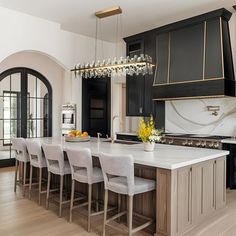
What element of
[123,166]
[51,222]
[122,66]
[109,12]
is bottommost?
[51,222]

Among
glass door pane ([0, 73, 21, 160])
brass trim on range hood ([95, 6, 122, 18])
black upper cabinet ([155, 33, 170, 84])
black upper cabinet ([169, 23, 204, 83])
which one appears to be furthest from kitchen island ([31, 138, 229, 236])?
glass door pane ([0, 73, 21, 160])

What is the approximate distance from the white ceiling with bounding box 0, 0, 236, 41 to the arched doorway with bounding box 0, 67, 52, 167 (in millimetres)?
2049

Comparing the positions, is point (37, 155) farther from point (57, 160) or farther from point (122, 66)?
point (122, 66)

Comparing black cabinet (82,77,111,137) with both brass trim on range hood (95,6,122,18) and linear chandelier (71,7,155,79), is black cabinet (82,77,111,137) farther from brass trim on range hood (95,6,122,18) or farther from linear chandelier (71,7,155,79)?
brass trim on range hood (95,6,122,18)

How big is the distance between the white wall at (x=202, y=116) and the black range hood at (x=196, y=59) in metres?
0.31

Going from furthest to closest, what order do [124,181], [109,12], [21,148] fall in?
[109,12], [21,148], [124,181]

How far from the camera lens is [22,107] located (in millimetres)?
6988

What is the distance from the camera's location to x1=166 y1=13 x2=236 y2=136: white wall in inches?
200

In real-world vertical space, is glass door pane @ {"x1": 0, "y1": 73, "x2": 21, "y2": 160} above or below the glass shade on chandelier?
below

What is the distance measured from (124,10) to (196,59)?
5.48 feet

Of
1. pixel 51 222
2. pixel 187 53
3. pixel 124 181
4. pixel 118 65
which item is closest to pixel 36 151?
pixel 51 222

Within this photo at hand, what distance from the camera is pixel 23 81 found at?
7.00 metres

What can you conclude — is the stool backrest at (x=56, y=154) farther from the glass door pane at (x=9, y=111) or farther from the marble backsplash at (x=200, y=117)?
the glass door pane at (x=9, y=111)

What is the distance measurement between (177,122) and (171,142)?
81cm
